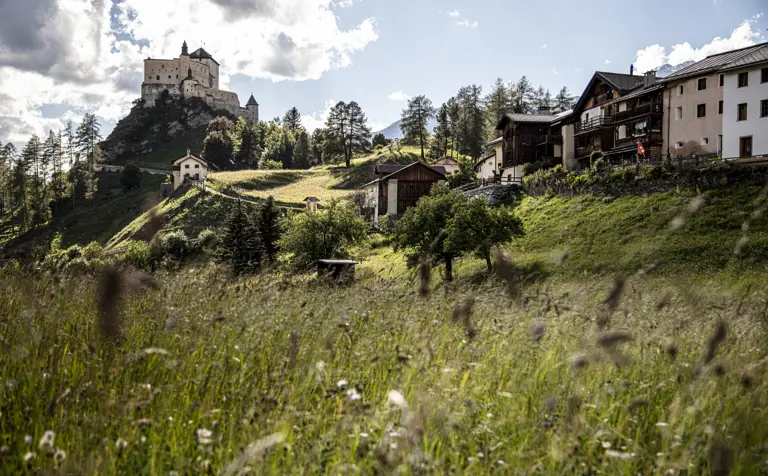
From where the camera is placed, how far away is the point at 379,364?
458 cm

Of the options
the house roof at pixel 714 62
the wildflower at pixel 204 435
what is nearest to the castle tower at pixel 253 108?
the house roof at pixel 714 62

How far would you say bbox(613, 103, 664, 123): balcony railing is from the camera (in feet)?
157

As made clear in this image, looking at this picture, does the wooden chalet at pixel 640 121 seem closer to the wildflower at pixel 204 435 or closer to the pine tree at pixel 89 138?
the wildflower at pixel 204 435

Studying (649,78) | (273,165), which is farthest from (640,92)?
(273,165)

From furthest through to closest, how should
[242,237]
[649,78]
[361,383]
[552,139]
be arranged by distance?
[552,139]
[649,78]
[242,237]
[361,383]

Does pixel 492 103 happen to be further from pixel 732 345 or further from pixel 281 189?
pixel 732 345

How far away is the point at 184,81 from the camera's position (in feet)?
585

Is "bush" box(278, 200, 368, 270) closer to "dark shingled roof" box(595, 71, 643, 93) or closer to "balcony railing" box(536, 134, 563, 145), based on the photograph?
"balcony railing" box(536, 134, 563, 145)

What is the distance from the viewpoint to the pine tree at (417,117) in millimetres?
115250

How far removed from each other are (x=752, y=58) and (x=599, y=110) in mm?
16313

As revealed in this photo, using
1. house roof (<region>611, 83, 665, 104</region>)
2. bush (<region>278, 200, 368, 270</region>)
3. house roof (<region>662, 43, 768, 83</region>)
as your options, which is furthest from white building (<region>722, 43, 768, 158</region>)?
bush (<region>278, 200, 368, 270</region>)

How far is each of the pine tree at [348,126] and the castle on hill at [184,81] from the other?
72.6 metres

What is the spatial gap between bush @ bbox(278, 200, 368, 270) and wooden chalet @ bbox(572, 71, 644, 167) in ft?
83.5

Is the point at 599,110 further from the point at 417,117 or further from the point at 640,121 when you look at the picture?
the point at 417,117
